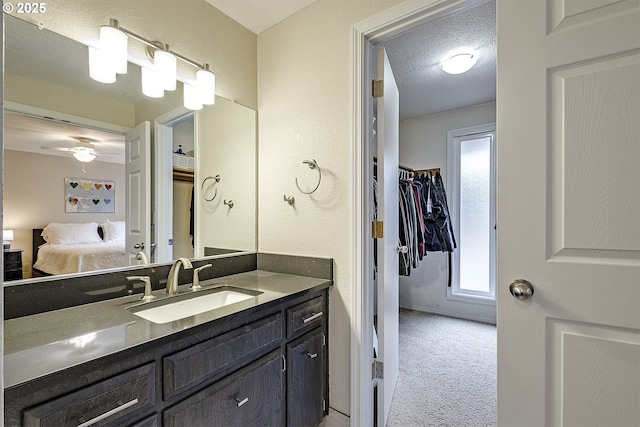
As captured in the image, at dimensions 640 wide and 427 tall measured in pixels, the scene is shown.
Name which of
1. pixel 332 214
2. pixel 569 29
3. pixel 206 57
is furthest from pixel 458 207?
pixel 206 57

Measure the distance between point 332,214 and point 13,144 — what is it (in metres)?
1.33

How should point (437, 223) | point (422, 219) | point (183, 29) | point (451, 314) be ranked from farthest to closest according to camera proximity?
point (451, 314) → point (437, 223) → point (422, 219) → point (183, 29)

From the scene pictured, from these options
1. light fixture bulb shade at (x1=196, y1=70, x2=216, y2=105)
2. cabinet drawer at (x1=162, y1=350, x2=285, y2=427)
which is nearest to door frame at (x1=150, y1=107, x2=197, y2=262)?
light fixture bulb shade at (x1=196, y1=70, x2=216, y2=105)

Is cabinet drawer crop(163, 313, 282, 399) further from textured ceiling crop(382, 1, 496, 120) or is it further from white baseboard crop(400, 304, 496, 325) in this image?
white baseboard crop(400, 304, 496, 325)

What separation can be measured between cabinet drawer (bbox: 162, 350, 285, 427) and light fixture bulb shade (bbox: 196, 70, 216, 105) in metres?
1.38

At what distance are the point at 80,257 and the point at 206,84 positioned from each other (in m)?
1.05

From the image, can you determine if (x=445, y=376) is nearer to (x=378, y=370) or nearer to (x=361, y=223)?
(x=378, y=370)

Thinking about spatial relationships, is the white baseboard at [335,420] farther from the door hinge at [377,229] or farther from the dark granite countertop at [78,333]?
the door hinge at [377,229]

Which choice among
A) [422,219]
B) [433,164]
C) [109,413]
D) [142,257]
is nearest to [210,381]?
[109,413]

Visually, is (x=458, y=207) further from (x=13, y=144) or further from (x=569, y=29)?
(x=13, y=144)

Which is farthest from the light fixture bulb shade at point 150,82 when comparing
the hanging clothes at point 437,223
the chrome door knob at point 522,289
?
the hanging clothes at point 437,223

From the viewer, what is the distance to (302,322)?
140 cm

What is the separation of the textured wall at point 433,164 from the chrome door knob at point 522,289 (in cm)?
246

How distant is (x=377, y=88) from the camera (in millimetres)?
1570
